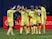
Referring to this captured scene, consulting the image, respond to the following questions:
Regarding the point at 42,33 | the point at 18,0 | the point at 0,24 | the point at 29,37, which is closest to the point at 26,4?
the point at 18,0

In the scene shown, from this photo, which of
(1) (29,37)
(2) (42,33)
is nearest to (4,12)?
(2) (42,33)

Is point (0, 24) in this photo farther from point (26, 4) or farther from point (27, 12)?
point (27, 12)

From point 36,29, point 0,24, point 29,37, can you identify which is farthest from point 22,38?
point 0,24

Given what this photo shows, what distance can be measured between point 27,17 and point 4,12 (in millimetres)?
9928

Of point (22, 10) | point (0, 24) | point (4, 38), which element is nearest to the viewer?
point (4, 38)

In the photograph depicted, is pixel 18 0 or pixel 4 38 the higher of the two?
pixel 18 0

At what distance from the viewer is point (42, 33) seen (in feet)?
93.7

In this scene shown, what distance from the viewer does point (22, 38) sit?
2520 centimetres

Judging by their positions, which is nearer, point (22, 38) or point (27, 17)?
point (22, 38)

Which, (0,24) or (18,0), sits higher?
(18,0)

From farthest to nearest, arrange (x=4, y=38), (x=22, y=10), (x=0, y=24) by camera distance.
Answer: (x=0, y=24), (x=22, y=10), (x=4, y=38)

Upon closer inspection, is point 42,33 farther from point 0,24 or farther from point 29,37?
point 0,24

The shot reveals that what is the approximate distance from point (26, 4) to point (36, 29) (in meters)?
10.0

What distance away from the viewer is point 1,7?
124ft
